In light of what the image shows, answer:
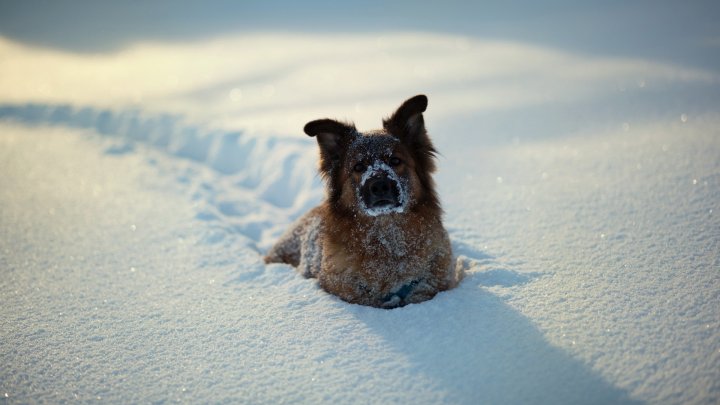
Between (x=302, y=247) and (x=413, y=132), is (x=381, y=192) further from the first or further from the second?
(x=302, y=247)

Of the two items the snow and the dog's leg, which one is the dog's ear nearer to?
the snow

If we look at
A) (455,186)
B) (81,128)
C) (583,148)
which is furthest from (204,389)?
(81,128)

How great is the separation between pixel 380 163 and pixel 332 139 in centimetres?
62

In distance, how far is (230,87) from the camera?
11.7 meters

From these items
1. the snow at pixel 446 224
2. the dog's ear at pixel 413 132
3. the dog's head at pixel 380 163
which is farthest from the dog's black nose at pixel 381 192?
the snow at pixel 446 224

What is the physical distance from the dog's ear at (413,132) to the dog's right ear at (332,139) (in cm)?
39

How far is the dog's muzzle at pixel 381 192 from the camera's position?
3.77m

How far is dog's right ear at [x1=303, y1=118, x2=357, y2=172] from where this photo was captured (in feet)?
14.0

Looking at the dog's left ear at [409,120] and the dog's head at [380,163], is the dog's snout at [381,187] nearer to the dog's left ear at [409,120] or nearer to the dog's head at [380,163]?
the dog's head at [380,163]

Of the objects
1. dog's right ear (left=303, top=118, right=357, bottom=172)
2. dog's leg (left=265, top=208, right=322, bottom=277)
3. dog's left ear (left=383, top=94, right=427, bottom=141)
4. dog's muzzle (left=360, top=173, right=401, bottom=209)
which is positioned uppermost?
dog's left ear (left=383, top=94, right=427, bottom=141)

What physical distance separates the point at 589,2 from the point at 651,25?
3640 mm

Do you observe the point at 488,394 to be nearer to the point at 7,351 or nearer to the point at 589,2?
A: the point at 7,351

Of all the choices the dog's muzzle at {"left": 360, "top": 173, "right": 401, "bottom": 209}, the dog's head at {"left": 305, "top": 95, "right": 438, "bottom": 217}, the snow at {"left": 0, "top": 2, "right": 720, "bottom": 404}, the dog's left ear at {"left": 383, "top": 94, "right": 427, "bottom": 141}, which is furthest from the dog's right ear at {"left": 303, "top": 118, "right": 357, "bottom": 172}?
the snow at {"left": 0, "top": 2, "right": 720, "bottom": 404}

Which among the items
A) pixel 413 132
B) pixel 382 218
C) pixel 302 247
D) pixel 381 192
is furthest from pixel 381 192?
pixel 302 247
